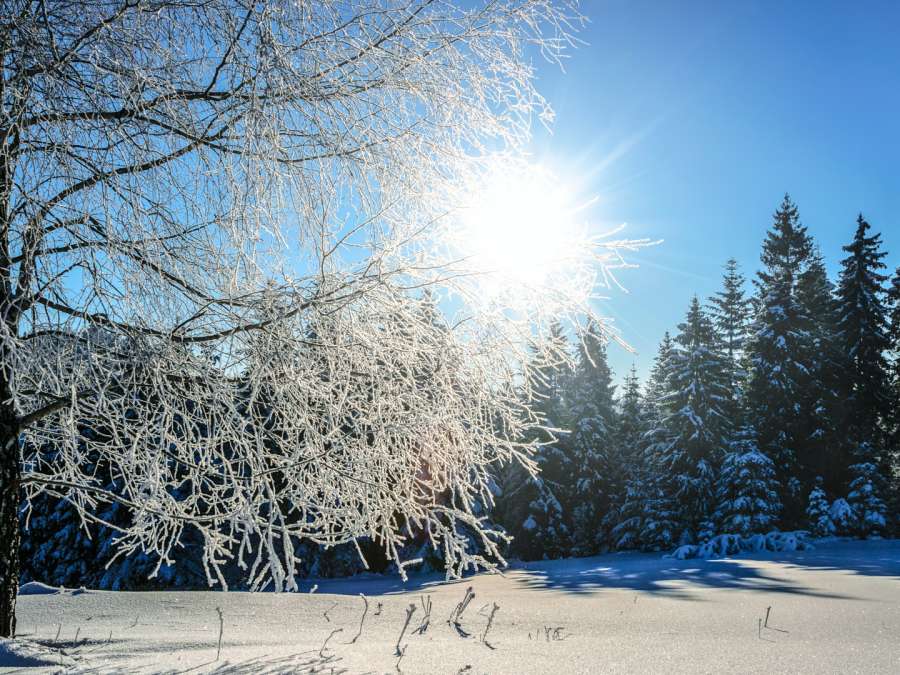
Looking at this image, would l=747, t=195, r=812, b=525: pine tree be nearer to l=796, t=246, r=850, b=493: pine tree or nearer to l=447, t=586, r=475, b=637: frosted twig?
l=796, t=246, r=850, b=493: pine tree

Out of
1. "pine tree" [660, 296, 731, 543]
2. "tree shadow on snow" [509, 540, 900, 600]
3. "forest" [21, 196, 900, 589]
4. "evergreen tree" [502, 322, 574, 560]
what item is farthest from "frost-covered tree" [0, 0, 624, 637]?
"pine tree" [660, 296, 731, 543]

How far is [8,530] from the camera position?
10.3ft

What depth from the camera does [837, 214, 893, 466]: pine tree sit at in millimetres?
20797

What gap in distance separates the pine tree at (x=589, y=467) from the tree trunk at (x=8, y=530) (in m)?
22.1

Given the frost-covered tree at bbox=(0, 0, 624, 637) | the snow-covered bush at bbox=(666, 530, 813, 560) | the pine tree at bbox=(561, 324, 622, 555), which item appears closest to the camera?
the frost-covered tree at bbox=(0, 0, 624, 637)

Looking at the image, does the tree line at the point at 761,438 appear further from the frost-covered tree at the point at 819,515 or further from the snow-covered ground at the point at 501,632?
the snow-covered ground at the point at 501,632

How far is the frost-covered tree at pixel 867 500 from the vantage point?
18328mm

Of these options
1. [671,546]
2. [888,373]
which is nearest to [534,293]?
[671,546]

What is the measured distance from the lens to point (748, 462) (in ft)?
66.2

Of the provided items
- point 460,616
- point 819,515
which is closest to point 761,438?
point 819,515

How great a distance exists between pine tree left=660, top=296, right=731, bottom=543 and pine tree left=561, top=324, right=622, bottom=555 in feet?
8.75

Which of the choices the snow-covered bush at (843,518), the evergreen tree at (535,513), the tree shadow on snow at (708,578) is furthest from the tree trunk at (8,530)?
the snow-covered bush at (843,518)

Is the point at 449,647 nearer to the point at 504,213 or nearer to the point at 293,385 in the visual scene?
the point at 293,385

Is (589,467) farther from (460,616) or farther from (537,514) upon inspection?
(460,616)
